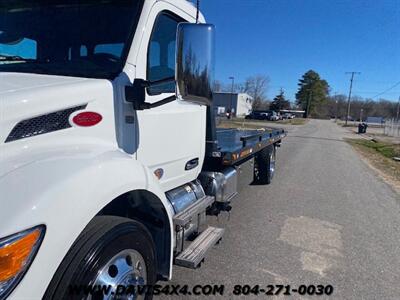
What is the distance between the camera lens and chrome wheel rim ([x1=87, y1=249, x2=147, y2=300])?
2.12 m

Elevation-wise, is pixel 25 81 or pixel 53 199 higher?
pixel 25 81

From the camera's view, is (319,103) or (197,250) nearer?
(197,250)

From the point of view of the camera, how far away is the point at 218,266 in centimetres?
406

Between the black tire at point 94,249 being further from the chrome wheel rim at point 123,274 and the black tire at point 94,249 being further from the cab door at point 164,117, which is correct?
the cab door at point 164,117

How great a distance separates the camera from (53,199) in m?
1.75

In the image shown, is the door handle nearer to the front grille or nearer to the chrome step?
the chrome step

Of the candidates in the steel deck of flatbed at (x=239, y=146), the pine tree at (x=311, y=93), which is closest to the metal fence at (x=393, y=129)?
the steel deck of flatbed at (x=239, y=146)

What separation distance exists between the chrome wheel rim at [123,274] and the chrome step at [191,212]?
2.23 feet

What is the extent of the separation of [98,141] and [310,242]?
367 centimetres

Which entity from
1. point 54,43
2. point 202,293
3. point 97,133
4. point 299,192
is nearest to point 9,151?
point 97,133

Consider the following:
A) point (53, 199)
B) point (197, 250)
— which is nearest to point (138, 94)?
point (53, 199)

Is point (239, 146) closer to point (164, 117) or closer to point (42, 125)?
point (164, 117)

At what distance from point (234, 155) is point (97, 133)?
2.54 meters

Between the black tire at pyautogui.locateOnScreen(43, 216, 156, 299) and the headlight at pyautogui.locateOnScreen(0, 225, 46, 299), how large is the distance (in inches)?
8.2
